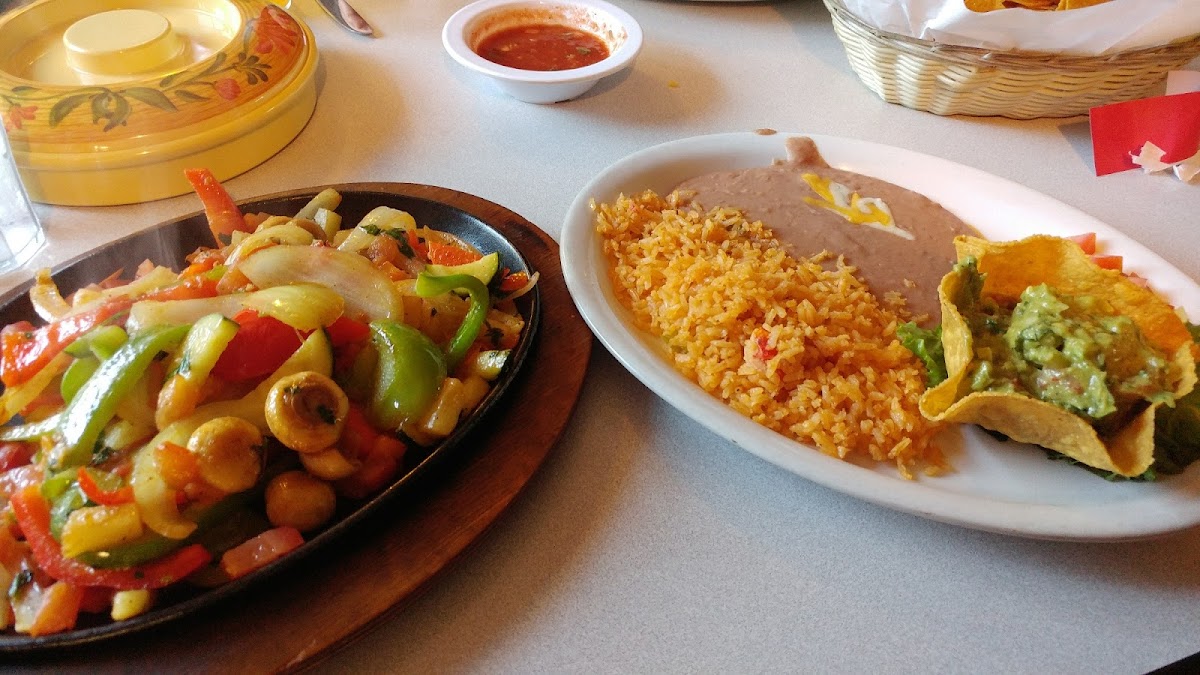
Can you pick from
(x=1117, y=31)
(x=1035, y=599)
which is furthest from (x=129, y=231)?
(x=1117, y=31)

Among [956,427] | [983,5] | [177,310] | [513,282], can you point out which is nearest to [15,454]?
[177,310]

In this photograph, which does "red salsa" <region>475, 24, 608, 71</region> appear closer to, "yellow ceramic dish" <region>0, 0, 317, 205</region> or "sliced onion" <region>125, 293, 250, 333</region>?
"yellow ceramic dish" <region>0, 0, 317, 205</region>

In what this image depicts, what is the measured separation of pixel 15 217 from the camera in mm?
1698

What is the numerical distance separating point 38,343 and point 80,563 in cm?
38

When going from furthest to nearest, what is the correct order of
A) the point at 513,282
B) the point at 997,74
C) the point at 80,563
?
the point at 997,74
the point at 513,282
the point at 80,563

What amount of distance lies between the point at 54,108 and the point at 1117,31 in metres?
2.52

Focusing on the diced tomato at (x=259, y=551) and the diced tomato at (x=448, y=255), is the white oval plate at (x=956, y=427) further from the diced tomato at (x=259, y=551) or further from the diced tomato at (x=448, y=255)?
the diced tomato at (x=259, y=551)

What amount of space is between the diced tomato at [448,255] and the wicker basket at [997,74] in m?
1.31

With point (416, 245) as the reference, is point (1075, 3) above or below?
below

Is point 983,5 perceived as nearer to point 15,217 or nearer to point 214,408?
point 214,408

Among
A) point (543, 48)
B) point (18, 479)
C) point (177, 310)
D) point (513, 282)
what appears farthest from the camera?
point (543, 48)

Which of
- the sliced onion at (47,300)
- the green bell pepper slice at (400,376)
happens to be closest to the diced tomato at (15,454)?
the sliced onion at (47,300)

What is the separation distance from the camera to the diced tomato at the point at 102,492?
36.4 inches

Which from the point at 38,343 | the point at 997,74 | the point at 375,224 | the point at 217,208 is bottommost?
the point at 997,74
